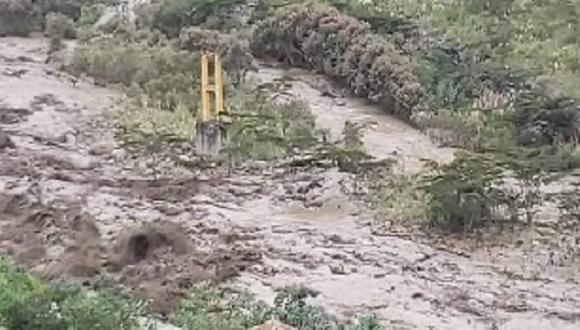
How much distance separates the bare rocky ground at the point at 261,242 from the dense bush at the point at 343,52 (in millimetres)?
1093

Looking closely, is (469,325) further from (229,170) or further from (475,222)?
(229,170)

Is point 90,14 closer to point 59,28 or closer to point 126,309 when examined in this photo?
point 59,28

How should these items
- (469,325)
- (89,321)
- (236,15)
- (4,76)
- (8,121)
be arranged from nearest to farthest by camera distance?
(89,321), (469,325), (8,121), (4,76), (236,15)

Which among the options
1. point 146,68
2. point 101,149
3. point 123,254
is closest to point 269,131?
point 101,149

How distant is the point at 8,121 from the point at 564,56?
9466mm

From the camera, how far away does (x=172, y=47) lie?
79.4ft

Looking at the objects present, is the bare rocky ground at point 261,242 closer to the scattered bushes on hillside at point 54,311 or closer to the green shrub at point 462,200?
the green shrub at point 462,200

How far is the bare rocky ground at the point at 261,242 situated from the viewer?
13.8 m

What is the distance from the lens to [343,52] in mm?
22641

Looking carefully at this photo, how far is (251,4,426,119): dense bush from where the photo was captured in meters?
21.1

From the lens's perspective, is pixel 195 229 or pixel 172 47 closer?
pixel 195 229

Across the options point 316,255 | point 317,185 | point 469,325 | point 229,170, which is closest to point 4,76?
point 229,170

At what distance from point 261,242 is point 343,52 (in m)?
7.72

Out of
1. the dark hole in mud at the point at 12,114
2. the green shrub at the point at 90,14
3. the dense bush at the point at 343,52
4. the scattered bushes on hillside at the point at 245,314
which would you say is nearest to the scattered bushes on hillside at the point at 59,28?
the green shrub at the point at 90,14
